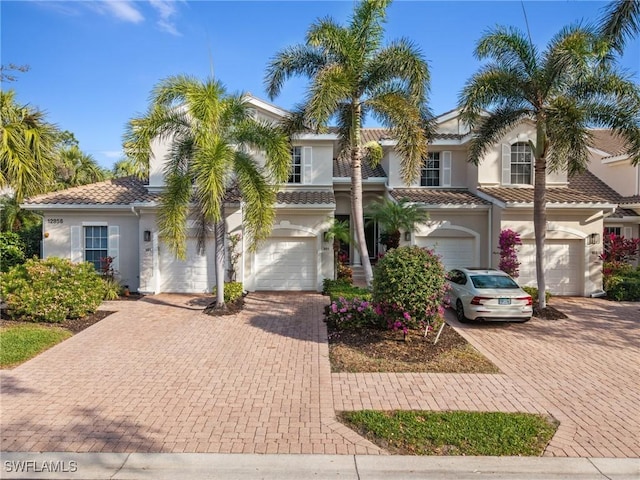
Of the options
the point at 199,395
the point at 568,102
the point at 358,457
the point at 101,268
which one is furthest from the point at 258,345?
the point at 568,102

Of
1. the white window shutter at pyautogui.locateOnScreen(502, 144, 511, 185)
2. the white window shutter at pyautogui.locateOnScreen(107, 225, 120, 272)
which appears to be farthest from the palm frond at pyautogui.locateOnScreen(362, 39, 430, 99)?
the white window shutter at pyautogui.locateOnScreen(107, 225, 120, 272)

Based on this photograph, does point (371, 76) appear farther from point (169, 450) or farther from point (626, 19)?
point (169, 450)

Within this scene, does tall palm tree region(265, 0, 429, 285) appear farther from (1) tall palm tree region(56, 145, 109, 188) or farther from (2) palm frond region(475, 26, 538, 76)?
(1) tall palm tree region(56, 145, 109, 188)

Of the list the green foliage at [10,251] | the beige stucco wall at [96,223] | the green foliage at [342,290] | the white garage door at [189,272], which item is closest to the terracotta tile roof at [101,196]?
the beige stucco wall at [96,223]

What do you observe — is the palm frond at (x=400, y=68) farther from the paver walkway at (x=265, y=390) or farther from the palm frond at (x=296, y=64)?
the paver walkway at (x=265, y=390)

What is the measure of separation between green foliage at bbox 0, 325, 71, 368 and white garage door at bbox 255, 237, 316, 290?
23.7 feet

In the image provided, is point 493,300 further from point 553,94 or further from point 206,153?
point 206,153

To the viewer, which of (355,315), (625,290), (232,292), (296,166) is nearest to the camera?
(355,315)

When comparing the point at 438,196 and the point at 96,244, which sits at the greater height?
the point at 438,196

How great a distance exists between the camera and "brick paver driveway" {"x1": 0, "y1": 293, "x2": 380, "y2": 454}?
15.6 ft

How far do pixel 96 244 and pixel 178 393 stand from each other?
11621mm

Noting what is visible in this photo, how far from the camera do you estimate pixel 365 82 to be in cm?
1133

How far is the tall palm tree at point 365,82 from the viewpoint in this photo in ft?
34.7

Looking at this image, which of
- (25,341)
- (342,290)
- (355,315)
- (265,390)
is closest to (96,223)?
(25,341)
